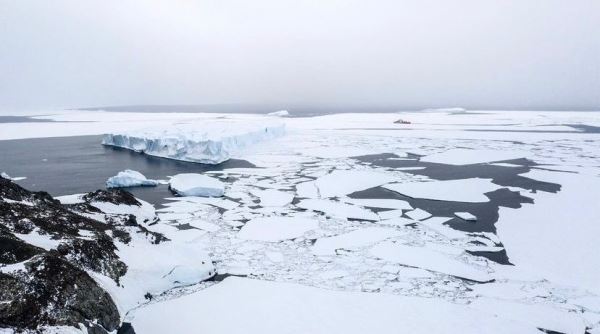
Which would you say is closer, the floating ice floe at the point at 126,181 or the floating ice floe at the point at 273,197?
the floating ice floe at the point at 273,197

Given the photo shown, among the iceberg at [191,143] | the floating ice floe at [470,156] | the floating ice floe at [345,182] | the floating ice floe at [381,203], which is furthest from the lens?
the iceberg at [191,143]

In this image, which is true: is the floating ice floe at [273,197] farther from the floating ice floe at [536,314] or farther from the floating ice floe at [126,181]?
the floating ice floe at [536,314]

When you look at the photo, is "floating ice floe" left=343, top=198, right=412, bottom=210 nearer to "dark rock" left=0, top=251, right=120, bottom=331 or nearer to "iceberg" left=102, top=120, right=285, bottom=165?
"dark rock" left=0, top=251, right=120, bottom=331

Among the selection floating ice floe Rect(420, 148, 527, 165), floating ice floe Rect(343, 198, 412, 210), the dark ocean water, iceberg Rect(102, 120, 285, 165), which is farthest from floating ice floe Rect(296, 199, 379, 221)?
iceberg Rect(102, 120, 285, 165)

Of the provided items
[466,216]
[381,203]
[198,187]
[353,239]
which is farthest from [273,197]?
[466,216]

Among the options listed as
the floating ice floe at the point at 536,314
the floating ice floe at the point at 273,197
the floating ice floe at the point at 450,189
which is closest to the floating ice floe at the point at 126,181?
the floating ice floe at the point at 273,197

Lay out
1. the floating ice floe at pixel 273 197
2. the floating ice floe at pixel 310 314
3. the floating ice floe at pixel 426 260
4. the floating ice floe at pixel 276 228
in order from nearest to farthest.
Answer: the floating ice floe at pixel 310 314
the floating ice floe at pixel 426 260
the floating ice floe at pixel 276 228
the floating ice floe at pixel 273 197

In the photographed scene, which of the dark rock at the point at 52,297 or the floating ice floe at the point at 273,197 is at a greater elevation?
the dark rock at the point at 52,297

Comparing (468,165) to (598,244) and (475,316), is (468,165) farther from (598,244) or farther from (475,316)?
(475,316)
